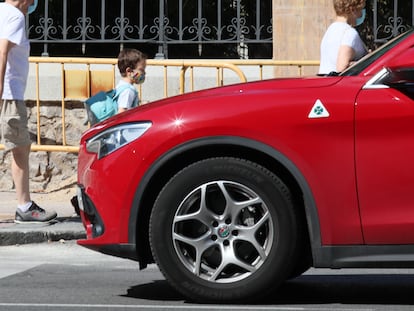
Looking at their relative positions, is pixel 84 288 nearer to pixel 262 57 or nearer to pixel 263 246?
pixel 263 246

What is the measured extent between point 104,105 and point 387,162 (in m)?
3.82

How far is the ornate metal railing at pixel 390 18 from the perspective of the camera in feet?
41.9

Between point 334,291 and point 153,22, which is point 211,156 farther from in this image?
point 153,22

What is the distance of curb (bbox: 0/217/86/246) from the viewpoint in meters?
9.56

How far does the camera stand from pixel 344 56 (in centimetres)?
893

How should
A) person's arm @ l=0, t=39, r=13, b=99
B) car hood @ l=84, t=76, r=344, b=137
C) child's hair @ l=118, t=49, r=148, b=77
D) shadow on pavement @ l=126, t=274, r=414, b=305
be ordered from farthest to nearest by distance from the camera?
child's hair @ l=118, t=49, r=148, b=77 → person's arm @ l=0, t=39, r=13, b=99 → shadow on pavement @ l=126, t=274, r=414, b=305 → car hood @ l=84, t=76, r=344, b=137

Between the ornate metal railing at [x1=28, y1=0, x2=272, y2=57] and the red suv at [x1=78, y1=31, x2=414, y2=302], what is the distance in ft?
20.6

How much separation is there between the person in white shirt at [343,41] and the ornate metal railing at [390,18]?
3.50 m

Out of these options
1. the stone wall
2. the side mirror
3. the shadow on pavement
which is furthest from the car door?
the stone wall

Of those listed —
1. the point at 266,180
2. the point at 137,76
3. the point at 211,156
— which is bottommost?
the point at 266,180

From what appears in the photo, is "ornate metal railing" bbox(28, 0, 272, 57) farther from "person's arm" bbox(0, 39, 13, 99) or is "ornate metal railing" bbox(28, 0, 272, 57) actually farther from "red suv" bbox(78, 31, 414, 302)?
"red suv" bbox(78, 31, 414, 302)

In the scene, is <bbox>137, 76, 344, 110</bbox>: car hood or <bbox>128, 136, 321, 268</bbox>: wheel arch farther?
<bbox>137, 76, 344, 110</bbox>: car hood

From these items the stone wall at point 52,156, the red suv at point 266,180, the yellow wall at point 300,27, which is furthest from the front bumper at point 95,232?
the yellow wall at point 300,27

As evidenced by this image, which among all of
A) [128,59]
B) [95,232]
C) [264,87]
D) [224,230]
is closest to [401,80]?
[264,87]
